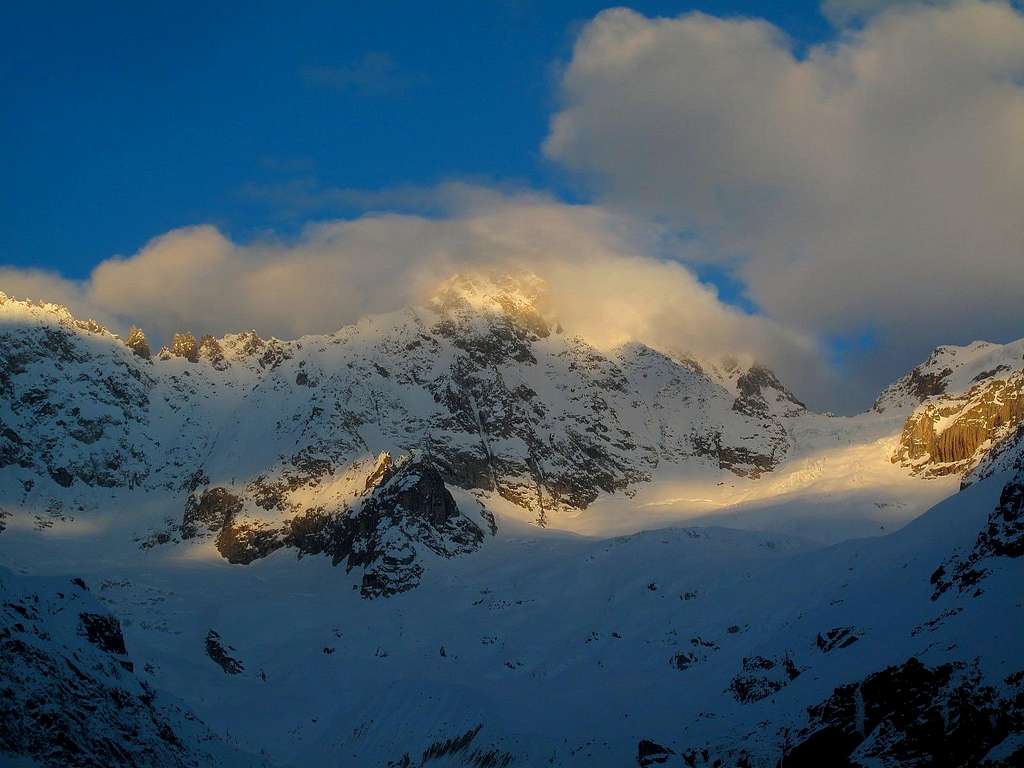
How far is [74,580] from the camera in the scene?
62688mm

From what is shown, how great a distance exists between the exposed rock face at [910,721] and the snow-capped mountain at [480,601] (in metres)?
0.11

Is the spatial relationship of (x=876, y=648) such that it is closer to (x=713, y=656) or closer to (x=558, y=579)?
(x=713, y=656)

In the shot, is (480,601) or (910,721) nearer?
(910,721)

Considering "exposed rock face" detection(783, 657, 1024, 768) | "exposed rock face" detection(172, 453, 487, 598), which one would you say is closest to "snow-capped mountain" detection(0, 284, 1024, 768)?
"exposed rock face" detection(783, 657, 1024, 768)

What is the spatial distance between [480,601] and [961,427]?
69.2 meters

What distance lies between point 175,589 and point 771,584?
72259 millimetres

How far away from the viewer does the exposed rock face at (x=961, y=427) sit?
159 metres

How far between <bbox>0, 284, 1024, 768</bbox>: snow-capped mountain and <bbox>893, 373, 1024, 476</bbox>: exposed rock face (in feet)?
1.59

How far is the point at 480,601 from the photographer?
140 meters

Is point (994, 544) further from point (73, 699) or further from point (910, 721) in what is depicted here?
point (73, 699)

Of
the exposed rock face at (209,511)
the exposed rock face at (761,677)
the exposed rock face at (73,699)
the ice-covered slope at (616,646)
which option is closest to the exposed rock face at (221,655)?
the ice-covered slope at (616,646)

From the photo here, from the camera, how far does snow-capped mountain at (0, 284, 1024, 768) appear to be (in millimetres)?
50875

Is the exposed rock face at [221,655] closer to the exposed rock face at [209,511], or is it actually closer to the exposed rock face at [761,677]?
the exposed rock face at [209,511]

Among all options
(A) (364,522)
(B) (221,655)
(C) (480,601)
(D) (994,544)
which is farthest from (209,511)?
(D) (994,544)
